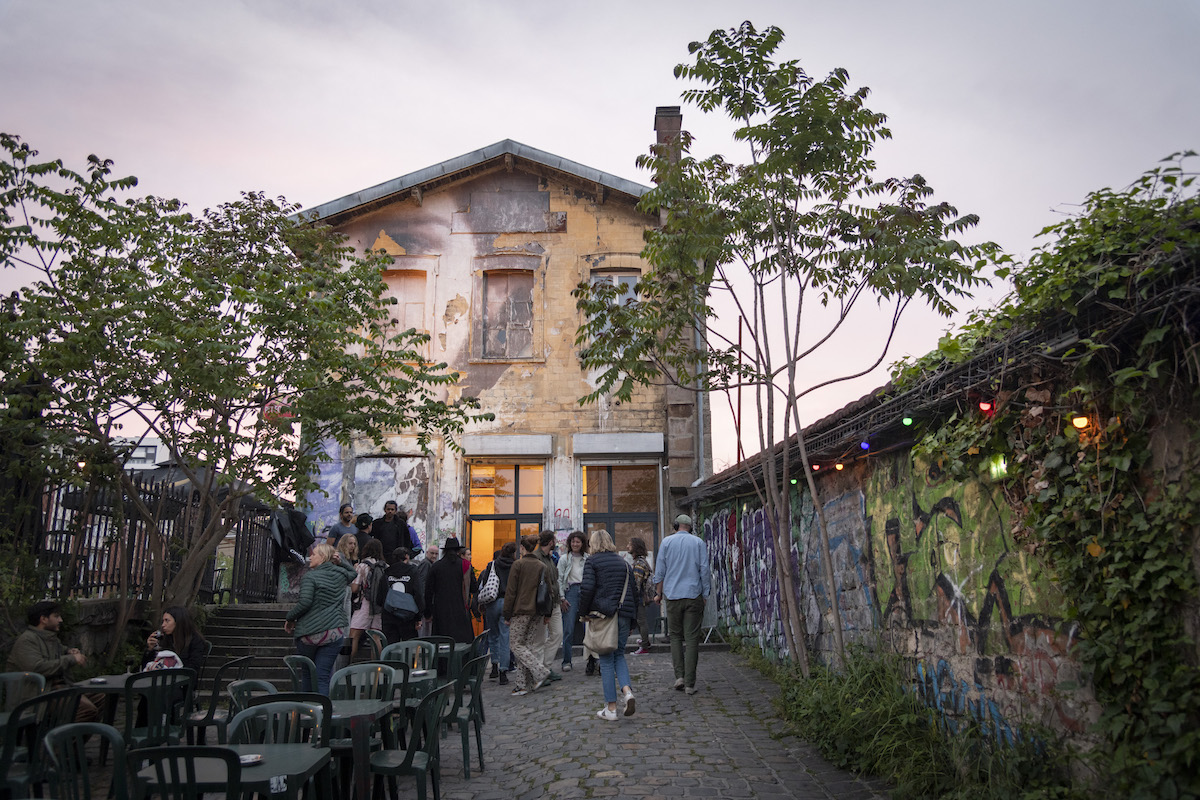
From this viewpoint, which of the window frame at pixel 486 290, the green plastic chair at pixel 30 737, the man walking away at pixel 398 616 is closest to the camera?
the green plastic chair at pixel 30 737

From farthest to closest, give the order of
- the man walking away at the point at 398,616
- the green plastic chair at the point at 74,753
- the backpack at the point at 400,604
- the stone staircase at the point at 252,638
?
the stone staircase at the point at 252,638 → the man walking away at the point at 398,616 → the backpack at the point at 400,604 → the green plastic chair at the point at 74,753

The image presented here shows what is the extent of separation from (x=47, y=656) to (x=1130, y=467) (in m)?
7.27

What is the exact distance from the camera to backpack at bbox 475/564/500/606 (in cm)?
1059

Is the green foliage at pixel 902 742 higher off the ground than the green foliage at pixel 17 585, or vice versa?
the green foliage at pixel 17 585

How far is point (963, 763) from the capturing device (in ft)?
17.1

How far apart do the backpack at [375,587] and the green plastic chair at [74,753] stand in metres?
5.72

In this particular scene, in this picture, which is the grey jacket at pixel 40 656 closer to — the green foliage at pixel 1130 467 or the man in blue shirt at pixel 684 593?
the man in blue shirt at pixel 684 593

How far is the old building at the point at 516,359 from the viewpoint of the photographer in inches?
634

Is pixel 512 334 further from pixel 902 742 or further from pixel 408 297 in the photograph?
pixel 902 742

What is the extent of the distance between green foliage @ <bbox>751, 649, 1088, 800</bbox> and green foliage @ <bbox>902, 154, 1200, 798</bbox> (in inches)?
24.4

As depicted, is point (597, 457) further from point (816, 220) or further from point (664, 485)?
point (816, 220)

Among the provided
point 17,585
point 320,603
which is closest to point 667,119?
point 320,603

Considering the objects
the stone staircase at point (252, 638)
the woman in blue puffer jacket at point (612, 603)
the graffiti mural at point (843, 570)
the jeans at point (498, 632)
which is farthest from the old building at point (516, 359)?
the woman in blue puffer jacket at point (612, 603)

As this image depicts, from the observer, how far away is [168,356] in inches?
358
